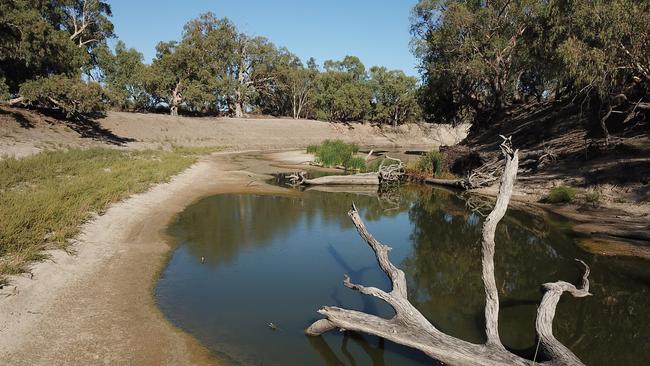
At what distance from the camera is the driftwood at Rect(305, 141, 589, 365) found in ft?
19.6

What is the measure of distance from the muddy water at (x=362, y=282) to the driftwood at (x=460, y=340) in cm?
64

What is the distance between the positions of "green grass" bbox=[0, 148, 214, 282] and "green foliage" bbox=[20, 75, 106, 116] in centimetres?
1212

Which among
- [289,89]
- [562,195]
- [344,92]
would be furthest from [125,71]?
[562,195]

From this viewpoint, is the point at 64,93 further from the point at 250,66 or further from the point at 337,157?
the point at 250,66

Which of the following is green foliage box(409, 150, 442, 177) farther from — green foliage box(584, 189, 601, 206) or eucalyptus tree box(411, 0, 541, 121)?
green foliage box(584, 189, 601, 206)

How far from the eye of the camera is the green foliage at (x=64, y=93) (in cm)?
3600

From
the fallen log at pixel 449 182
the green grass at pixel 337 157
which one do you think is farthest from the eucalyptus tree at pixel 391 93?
the fallen log at pixel 449 182

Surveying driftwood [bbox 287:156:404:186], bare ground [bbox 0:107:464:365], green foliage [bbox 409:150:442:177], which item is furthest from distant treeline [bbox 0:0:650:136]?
bare ground [bbox 0:107:464:365]

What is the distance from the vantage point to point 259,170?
110 feet

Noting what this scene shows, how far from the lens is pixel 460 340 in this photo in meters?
6.36

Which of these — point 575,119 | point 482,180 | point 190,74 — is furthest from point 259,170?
point 190,74

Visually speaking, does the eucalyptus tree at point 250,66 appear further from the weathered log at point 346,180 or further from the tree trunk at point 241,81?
the weathered log at point 346,180

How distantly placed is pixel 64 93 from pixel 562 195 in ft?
128

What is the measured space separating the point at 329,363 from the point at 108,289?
17.8 feet
